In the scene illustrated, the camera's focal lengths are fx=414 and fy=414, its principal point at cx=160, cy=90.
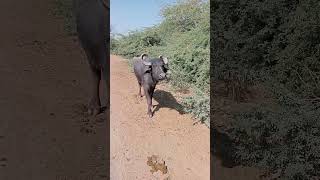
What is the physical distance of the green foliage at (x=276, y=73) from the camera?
16.7 feet

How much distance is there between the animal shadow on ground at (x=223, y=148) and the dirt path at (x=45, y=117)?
77.5 inches

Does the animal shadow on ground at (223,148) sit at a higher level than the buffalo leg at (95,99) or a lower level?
lower

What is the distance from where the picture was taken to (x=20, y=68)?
866cm

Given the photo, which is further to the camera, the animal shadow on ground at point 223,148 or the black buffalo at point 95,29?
the animal shadow on ground at point 223,148

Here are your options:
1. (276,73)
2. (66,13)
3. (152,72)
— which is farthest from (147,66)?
(66,13)

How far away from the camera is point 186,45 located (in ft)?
35.7

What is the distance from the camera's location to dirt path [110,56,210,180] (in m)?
5.98

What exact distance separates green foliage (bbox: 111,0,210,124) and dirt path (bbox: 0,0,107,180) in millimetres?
2313

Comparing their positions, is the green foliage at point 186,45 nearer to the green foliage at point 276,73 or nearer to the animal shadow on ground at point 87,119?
the green foliage at point 276,73

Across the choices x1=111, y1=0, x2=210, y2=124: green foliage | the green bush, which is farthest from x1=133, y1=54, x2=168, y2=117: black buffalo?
the green bush

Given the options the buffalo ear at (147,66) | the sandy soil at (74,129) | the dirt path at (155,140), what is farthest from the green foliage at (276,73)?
the buffalo ear at (147,66)

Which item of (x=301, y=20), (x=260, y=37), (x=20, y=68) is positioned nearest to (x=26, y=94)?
(x=20, y=68)

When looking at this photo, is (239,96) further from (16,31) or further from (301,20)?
(16,31)

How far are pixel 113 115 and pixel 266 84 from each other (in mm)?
3055
